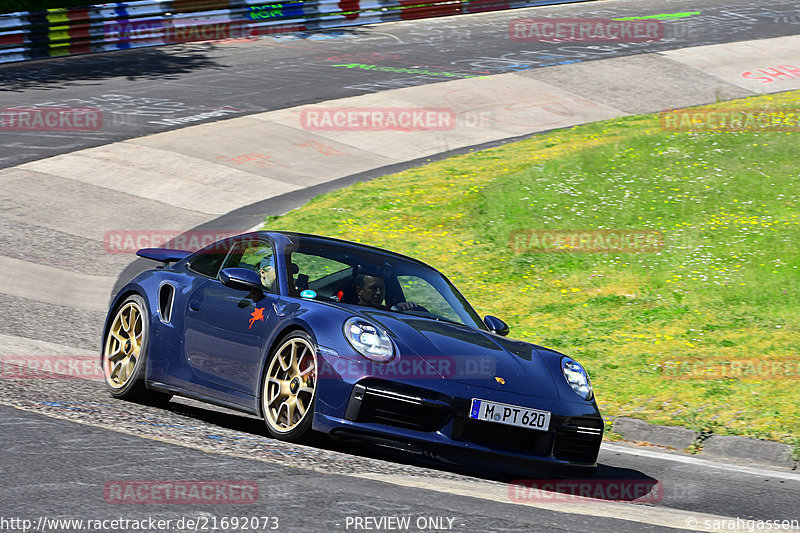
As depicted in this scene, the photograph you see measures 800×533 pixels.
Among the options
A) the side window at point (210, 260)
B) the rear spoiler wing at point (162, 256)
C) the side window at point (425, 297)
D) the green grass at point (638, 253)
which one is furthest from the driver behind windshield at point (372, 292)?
the green grass at point (638, 253)

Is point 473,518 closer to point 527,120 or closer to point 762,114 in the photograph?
point 762,114

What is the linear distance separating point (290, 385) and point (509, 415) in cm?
127

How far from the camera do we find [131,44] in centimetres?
2683

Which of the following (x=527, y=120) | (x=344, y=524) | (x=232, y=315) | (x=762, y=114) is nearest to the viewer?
(x=344, y=524)

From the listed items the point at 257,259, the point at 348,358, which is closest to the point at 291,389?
the point at 348,358

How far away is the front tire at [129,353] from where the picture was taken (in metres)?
7.36

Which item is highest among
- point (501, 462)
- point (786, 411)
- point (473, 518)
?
point (473, 518)

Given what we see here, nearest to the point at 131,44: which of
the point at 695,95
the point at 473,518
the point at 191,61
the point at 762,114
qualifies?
the point at 191,61

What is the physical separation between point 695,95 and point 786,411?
53.4 feet

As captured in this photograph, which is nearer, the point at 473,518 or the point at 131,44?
the point at 473,518

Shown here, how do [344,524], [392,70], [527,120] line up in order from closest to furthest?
1. [344,524]
2. [527,120]
3. [392,70]

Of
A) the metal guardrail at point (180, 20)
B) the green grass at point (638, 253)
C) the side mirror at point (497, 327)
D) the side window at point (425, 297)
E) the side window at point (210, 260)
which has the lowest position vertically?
the green grass at point (638, 253)

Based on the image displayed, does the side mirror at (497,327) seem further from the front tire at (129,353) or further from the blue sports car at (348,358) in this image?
the front tire at (129,353)

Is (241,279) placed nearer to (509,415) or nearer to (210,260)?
(210,260)
